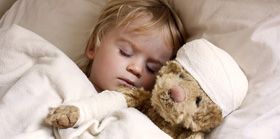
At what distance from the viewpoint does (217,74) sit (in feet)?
2.85

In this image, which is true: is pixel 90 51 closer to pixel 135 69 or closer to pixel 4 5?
pixel 135 69

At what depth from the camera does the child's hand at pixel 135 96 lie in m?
0.99

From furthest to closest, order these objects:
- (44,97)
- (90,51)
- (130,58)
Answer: (90,51)
(130,58)
(44,97)

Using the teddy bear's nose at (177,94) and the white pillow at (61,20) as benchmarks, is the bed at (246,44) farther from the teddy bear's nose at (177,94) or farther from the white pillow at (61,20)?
the teddy bear's nose at (177,94)

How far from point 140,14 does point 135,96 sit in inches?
9.3

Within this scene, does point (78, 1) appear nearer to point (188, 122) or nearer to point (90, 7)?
point (90, 7)

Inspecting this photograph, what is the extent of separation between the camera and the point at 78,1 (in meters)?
1.37

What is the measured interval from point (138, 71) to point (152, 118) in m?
0.14

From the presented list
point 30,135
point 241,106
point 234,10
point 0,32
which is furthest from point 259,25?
point 0,32

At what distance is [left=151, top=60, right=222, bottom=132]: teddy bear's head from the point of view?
0.85m

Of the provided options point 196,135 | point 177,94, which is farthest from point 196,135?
point 177,94

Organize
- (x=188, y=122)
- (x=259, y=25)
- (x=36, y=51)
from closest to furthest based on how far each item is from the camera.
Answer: (x=188, y=122), (x=259, y=25), (x=36, y=51)

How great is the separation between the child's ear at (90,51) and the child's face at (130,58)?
0.06 metres

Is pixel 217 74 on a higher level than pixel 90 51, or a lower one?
higher
